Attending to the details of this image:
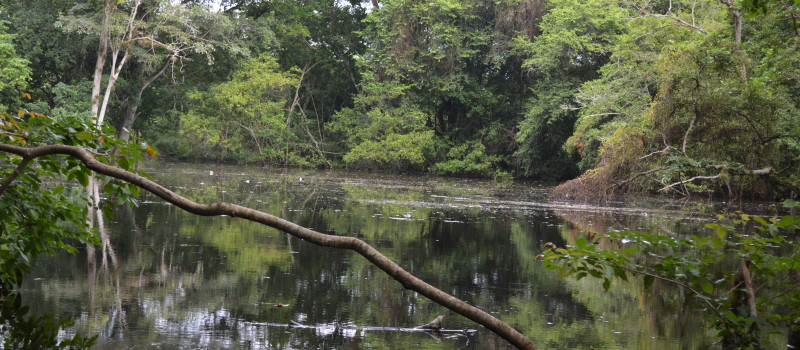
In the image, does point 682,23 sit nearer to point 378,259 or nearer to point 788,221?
point 788,221

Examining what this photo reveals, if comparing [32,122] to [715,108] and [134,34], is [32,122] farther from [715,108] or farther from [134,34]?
[134,34]

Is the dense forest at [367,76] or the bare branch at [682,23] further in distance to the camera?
the dense forest at [367,76]

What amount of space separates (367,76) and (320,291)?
2915cm

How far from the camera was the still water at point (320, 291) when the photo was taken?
567 centimetres

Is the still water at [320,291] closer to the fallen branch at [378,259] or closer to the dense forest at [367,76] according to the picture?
the fallen branch at [378,259]

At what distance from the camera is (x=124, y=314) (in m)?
5.87

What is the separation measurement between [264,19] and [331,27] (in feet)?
26.1

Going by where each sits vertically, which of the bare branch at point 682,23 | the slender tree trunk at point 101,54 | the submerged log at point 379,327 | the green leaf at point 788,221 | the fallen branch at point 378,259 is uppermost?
the bare branch at point 682,23

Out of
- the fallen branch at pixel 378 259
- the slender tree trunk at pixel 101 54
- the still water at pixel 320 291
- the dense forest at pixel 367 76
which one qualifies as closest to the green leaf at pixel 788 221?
the fallen branch at pixel 378 259

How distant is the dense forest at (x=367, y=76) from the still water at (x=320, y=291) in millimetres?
10693

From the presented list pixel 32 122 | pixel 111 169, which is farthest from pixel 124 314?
pixel 111 169

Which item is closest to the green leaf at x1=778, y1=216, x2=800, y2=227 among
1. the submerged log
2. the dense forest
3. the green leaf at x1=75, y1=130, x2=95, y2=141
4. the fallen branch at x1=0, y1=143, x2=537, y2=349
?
the fallen branch at x1=0, y1=143, x2=537, y2=349

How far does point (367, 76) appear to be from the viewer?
118 feet

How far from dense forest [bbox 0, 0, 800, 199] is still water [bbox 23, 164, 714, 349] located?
10.7m
